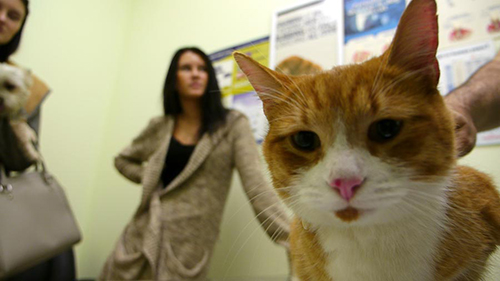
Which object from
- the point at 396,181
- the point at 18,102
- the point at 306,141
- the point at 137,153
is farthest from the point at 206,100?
the point at 396,181

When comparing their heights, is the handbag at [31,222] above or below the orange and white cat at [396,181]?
below

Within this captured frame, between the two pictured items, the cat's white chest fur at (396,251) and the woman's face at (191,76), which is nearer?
the cat's white chest fur at (396,251)

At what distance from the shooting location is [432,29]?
1.05 feet

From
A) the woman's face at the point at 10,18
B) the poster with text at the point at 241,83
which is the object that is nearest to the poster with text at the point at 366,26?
the poster with text at the point at 241,83

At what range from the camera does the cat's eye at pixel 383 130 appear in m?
0.32

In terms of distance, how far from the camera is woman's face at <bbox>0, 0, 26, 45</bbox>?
1.19 meters

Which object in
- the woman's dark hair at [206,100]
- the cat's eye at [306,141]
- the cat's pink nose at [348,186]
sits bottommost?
the cat's pink nose at [348,186]

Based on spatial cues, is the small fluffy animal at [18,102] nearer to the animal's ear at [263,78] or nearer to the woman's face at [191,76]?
the woman's face at [191,76]

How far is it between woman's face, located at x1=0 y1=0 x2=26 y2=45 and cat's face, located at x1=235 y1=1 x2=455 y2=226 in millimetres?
1370

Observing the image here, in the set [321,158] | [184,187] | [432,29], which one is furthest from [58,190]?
[432,29]

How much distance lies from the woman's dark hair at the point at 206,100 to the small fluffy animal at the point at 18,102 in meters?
0.51

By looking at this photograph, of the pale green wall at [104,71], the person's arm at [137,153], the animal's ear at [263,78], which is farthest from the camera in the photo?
the pale green wall at [104,71]

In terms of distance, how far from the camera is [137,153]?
1.32m

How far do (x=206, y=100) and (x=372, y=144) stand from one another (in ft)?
3.33
